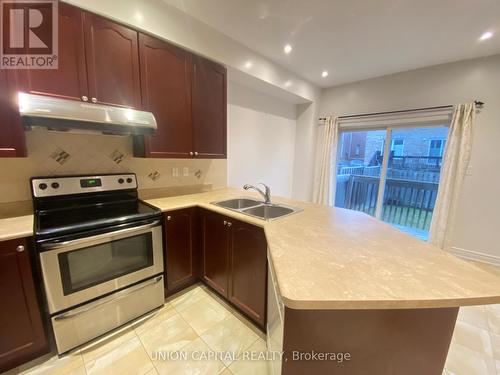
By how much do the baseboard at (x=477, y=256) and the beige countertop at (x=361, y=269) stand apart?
247 cm

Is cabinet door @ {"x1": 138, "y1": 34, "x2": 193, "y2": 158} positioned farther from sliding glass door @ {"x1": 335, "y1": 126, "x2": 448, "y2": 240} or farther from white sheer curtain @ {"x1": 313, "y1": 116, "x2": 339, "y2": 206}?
sliding glass door @ {"x1": 335, "y1": 126, "x2": 448, "y2": 240}

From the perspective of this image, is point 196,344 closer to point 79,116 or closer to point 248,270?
point 248,270

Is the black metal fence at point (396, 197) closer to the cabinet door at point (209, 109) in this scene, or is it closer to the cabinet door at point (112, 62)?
the cabinet door at point (209, 109)

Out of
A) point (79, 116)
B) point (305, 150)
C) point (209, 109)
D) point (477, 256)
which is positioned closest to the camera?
point (79, 116)

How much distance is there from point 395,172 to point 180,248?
3.51 m

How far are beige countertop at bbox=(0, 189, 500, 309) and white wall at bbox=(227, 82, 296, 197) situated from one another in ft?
6.06

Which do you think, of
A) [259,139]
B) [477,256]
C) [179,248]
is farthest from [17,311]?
[477,256]

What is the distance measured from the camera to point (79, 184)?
1.75 m

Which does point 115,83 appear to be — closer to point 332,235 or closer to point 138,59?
point 138,59

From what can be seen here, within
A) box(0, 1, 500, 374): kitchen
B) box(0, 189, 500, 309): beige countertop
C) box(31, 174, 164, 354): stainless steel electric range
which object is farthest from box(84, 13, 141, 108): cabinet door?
box(0, 189, 500, 309): beige countertop

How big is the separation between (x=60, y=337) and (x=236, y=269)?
4.01 feet

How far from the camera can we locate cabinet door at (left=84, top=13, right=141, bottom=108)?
1.56 metres

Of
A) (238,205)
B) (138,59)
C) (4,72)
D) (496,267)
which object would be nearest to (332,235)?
(238,205)

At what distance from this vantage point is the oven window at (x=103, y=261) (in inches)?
53.5
